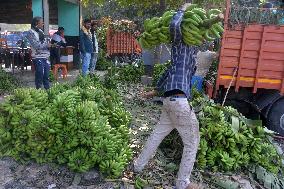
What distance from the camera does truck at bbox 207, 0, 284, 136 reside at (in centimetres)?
618

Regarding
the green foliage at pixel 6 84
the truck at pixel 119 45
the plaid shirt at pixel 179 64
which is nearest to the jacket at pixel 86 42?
the green foliage at pixel 6 84

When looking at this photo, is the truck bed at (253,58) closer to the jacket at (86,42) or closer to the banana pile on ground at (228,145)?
the banana pile on ground at (228,145)

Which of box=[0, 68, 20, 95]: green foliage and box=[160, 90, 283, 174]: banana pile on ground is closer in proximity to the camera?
box=[160, 90, 283, 174]: banana pile on ground

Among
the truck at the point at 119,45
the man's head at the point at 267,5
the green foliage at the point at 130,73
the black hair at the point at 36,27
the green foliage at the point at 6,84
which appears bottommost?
the green foliage at the point at 6,84

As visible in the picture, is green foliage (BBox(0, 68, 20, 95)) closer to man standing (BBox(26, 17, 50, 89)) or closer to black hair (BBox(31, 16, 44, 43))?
man standing (BBox(26, 17, 50, 89))

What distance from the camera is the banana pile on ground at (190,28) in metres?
3.73

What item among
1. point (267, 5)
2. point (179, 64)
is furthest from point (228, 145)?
point (267, 5)

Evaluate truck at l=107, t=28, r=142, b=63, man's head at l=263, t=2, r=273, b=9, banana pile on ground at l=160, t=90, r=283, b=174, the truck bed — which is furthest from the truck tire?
truck at l=107, t=28, r=142, b=63

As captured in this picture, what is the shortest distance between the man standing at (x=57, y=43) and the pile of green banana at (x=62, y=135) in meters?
6.80

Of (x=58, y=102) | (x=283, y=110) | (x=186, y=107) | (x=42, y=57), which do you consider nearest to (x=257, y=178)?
(x=186, y=107)

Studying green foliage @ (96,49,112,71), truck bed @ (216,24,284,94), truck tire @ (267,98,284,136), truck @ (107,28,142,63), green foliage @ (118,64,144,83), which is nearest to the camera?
truck bed @ (216,24,284,94)

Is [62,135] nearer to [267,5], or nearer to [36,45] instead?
[36,45]

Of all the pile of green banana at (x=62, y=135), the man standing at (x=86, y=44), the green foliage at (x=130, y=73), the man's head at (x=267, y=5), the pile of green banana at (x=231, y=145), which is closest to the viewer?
the pile of green banana at (x=62, y=135)

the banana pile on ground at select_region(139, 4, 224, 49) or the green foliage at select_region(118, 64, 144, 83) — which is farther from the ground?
the banana pile on ground at select_region(139, 4, 224, 49)
